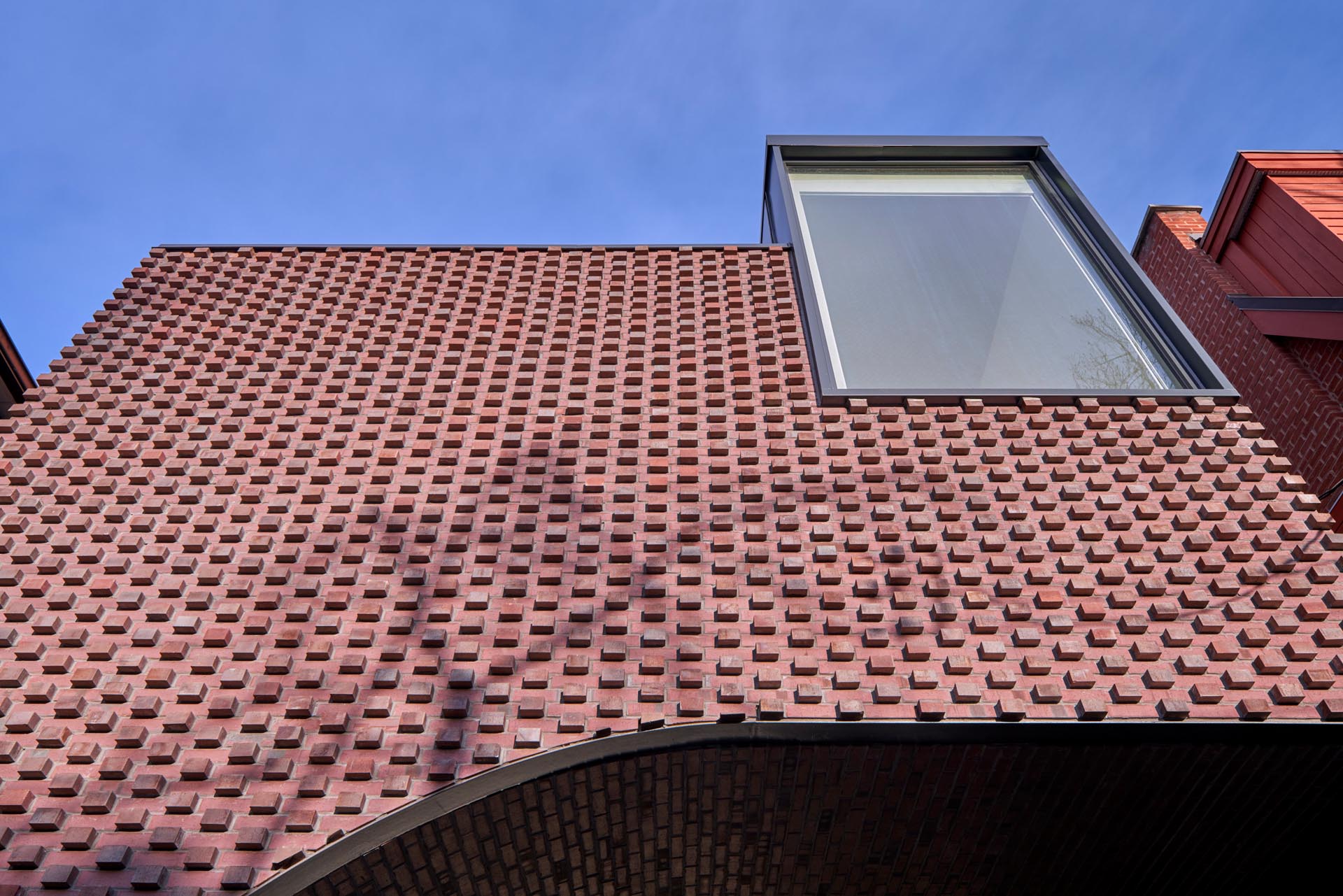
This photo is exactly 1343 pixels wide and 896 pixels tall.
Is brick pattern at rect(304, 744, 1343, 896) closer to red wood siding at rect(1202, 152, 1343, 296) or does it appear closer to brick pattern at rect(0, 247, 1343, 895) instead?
brick pattern at rect(0, 247, 1343, 895)

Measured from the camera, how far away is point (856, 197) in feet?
25.5

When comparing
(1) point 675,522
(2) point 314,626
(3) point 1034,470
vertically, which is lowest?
(2) point 314,626

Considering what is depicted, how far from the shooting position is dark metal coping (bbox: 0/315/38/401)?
6.71 m

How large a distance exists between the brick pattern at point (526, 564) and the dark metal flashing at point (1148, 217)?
730cm

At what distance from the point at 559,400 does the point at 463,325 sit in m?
1.11

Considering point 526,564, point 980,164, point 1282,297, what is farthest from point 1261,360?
point 526,564

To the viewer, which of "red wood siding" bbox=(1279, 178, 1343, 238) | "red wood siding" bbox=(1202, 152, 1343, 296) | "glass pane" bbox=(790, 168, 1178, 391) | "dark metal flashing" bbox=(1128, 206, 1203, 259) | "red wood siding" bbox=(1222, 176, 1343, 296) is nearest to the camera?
"glass pane" bbox=(790, 168, 1178, 391)

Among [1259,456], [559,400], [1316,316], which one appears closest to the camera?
[1259,456]

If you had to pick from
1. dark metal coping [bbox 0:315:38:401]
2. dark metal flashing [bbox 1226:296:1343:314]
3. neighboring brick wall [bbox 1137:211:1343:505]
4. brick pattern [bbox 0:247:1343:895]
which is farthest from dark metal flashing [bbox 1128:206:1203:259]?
dark metal coping [bbox 0:315:38:401]

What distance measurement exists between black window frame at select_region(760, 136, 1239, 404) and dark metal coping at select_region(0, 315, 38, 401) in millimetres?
5661

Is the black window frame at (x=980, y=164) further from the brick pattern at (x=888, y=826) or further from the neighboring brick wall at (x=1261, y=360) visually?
the brick pattern at (x=888, y=826)

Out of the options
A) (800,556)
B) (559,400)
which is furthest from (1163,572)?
(559,400)

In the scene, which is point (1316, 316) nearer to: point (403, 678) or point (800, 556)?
point (800, 556)

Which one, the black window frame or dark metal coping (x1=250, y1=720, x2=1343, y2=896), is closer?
dark metal coping (x1=250, y1=720, x2=1343, y2=896)
